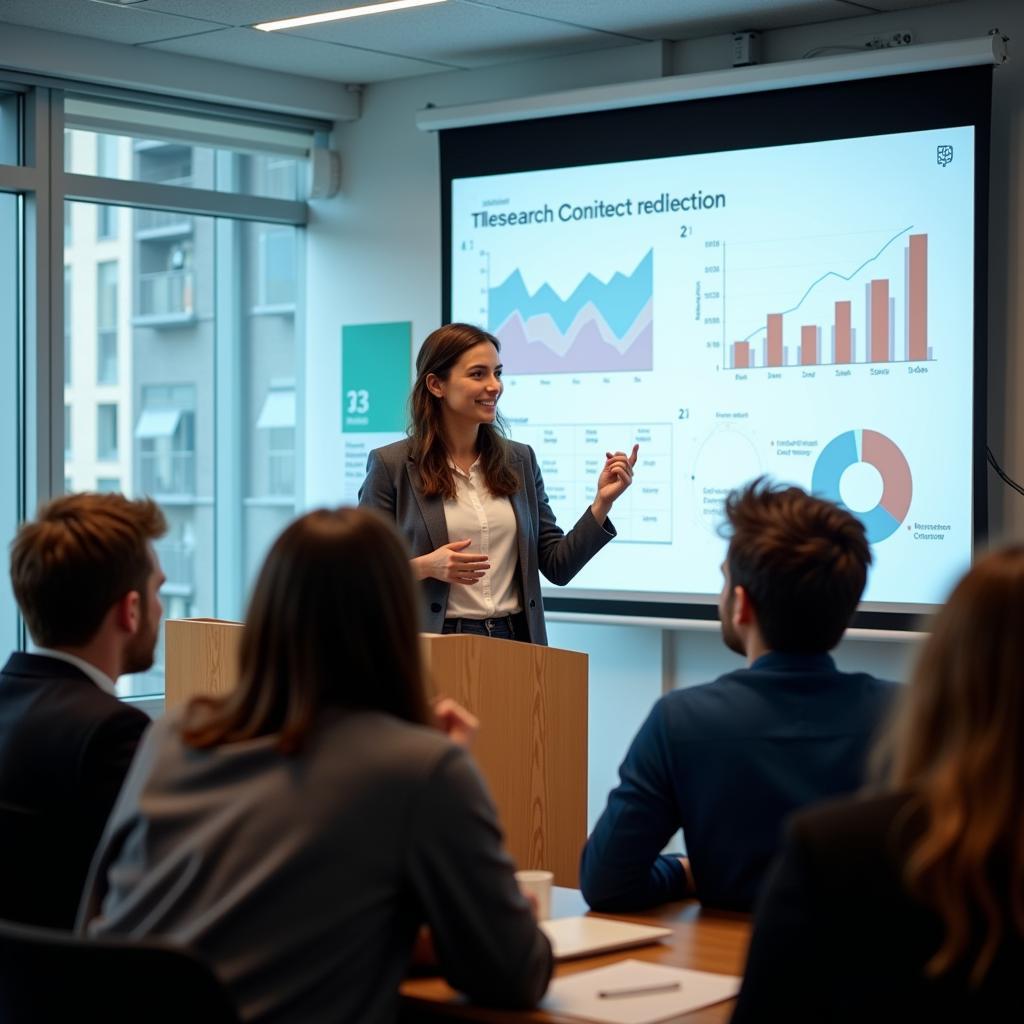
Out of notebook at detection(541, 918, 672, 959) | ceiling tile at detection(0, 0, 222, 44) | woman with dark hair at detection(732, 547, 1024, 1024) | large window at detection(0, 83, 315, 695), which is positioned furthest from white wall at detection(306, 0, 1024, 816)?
woman with dark hair at detection(732, 547, 1024, 1024)

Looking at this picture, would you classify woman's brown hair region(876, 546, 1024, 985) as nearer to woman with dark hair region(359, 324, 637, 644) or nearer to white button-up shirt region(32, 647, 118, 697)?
white button-up shirt region(32, 647, 118, 697)

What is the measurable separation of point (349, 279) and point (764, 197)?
1815mm

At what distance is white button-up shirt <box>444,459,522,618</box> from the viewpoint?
12.8 feet

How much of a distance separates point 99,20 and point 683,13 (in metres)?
1.80

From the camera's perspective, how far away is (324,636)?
1.67m

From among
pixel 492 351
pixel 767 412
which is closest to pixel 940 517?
pixel 767 412

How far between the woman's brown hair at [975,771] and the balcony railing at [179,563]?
16.8 ft

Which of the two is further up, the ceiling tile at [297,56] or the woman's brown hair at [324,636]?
the ceiling tile at [297,56]

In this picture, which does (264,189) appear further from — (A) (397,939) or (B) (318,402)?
(A) (397,939)

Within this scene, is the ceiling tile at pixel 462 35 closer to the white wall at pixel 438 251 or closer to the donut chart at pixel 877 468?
the white wall at pixel 438 251

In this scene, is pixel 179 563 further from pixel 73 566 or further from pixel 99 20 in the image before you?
pixel 73 566

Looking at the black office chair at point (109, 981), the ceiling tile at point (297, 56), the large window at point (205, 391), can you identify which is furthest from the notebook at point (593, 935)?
the large window at point (205, 391)

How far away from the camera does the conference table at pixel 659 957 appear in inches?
67.7

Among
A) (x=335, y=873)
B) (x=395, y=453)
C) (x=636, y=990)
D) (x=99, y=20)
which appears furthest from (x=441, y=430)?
(x=335, y=873)
